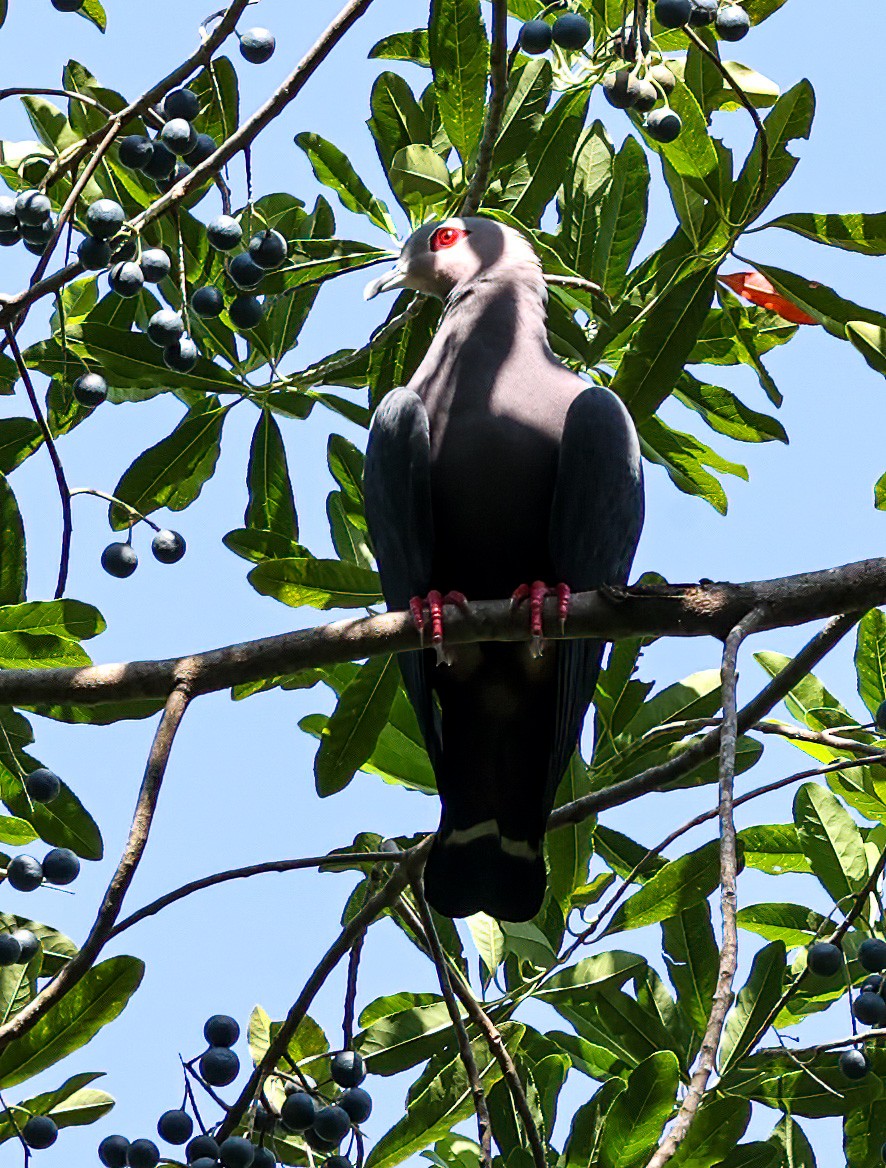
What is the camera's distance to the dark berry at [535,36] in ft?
11.1

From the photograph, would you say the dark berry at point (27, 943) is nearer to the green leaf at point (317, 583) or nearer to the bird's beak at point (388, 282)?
the green leaf at point (317, 583)

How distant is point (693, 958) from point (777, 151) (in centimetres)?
185

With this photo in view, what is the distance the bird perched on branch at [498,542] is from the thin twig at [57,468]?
738 mm

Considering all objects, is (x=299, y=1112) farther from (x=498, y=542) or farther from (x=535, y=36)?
(x=535, y=36)

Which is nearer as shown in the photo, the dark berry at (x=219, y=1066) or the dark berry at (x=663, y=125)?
the dark berry at (x=219, y=1066)

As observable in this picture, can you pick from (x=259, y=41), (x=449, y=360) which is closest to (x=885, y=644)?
(x=449, y=360)

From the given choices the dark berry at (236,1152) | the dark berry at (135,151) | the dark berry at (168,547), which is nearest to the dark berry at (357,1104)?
the dark berry at (236,1152)

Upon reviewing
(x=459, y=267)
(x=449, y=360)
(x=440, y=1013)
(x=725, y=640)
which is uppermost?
(x=459, y=267)

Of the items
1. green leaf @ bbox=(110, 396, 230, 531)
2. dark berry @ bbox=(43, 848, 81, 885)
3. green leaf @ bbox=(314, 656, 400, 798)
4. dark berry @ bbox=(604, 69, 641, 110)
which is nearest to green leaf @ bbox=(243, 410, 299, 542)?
green leaf @ bbox=(110, 396, 230, 531)

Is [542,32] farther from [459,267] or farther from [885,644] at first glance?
[885,644]

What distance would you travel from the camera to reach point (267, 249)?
340cm

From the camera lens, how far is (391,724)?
13.2 ft

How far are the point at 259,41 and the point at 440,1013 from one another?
7.43 ft

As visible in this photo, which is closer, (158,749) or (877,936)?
(158,749)
